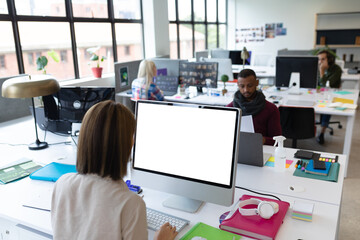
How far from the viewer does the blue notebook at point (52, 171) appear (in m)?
1.64

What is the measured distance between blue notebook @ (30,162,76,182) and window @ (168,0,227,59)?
17.1ft

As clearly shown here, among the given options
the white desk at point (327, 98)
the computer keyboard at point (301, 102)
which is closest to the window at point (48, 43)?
the white desk at point (327, 98)

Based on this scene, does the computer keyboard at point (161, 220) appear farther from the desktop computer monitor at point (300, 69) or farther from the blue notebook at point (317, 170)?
the desktop computer monitor at point (300, 69)

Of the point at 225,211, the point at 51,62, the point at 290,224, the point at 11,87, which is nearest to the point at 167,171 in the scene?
the point at 225,211

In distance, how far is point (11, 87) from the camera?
6.05 feet

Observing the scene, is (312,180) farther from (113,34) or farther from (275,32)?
(275,32)

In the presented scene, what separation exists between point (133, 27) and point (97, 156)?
5.04m

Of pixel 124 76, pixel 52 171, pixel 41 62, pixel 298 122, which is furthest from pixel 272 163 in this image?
pixel 124 76

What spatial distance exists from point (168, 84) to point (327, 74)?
2.07 metres

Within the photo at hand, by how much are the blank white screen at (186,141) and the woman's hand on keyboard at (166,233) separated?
22 cm

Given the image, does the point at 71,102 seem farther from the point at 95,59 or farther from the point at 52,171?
the point at 95,59

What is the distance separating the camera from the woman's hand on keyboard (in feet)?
3.58

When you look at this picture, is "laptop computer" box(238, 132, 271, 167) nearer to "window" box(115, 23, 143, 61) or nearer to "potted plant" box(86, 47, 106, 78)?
"potted plant" box(86, 47, 106, 78)

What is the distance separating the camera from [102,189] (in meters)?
1.00
